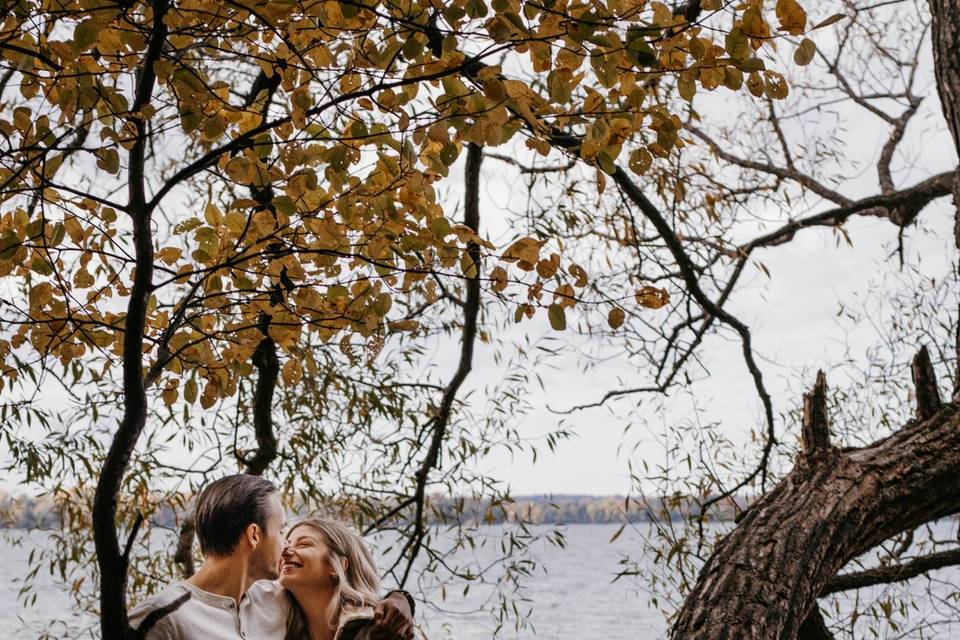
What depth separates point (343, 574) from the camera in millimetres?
2703

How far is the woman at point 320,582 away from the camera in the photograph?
2658 millimetres

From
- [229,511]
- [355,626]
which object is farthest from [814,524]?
[229,511]

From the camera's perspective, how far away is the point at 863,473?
305cm

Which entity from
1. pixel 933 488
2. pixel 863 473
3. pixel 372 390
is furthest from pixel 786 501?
pixel 372 390

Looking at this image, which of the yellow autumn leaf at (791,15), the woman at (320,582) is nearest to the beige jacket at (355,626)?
the woman at (320,582)

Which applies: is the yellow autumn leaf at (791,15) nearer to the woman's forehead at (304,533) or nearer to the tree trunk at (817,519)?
the tree trunk at (817,519)

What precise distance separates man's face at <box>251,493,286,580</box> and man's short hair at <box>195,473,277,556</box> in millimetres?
24

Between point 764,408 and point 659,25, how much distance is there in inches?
121

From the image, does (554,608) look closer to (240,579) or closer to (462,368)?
(462,368)

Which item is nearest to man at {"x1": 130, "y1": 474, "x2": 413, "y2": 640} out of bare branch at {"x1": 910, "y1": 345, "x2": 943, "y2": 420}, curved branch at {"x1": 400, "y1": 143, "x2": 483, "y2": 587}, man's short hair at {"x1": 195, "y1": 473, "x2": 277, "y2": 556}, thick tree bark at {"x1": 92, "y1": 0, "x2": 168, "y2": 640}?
man's short hair at {"x1": 195, "y1": 473, "x2": 277, "y2": 556}

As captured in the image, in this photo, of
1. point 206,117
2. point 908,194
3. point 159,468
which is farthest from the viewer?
point 908,194

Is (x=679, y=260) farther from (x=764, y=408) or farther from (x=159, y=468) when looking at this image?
(x=159, y=468)

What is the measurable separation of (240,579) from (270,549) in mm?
128

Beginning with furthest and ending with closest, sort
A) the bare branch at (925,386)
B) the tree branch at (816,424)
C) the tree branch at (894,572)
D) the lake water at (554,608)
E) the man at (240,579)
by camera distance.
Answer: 1. the lake water at (554,608)
2. the tree branch at (894,572)
3. the bare branch at (925,386)
4. the tree branch at (816,424)
5. the man at (240,579)
